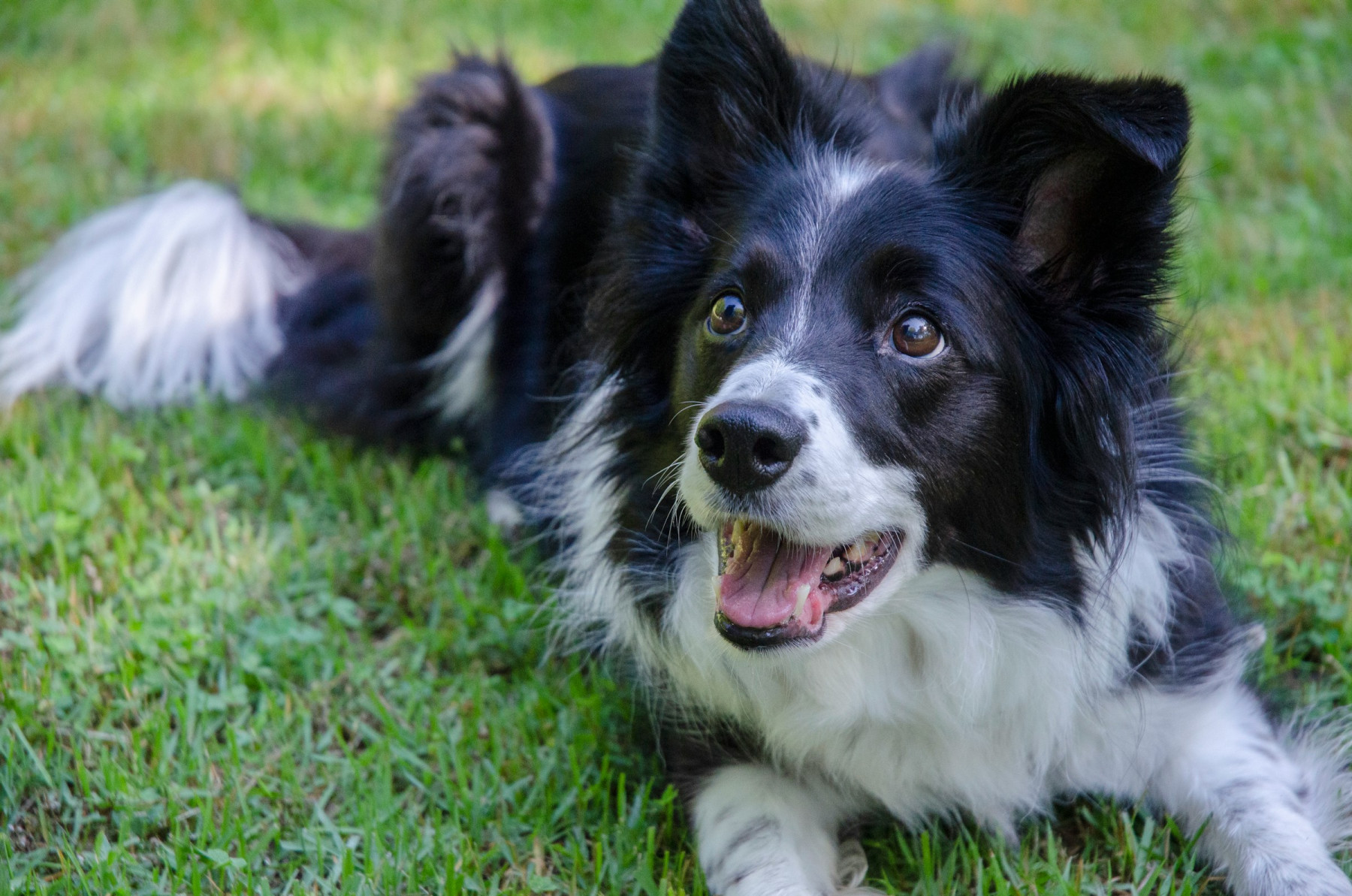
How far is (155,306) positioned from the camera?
4.65m

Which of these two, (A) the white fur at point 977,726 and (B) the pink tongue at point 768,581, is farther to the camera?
(A) the white fur at point 977,726

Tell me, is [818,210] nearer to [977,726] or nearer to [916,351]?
[916,351]

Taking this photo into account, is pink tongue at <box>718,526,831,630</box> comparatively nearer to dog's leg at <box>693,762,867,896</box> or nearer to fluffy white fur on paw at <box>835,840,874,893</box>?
dog's leg at <box>693,762,867,896</box>

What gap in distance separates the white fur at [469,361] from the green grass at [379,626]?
201 mm

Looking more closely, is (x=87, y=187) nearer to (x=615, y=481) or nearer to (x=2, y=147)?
(x=2, y=147)

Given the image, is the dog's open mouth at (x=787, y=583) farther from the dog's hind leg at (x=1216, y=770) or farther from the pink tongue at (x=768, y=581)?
the dog's hind leg at (x=1216, y=770)

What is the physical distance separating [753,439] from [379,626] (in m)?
1.68

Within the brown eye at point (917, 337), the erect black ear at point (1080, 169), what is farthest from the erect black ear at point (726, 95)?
the brown eye at point (917, 337)

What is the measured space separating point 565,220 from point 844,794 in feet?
6.18

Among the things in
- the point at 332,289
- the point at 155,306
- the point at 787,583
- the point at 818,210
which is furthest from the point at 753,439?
the point at 155,306

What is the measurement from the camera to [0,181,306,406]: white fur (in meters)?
4.50

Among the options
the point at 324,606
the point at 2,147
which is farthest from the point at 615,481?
the point at 2,147

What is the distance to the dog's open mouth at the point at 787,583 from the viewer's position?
2.42m

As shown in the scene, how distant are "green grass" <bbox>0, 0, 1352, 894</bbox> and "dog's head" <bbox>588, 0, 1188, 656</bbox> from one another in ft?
0.97
